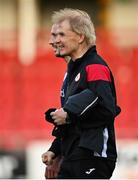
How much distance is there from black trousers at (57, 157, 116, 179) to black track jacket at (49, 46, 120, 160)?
2.1 inches

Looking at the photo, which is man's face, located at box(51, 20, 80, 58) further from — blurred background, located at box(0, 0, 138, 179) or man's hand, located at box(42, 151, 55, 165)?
blurred background, located at box(0, 0, 138, 179)

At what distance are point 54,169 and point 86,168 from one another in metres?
0.24

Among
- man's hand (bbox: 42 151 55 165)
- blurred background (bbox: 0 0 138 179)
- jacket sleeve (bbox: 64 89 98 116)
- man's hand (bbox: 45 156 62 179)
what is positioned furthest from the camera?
blurred background (bbox: 0 0 138 179)

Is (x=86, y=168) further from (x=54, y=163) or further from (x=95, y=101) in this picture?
(x=95, y=101)

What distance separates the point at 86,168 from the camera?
5.32 metres

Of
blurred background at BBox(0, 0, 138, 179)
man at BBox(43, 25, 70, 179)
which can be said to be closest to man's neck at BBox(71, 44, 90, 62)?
man at BBox(43, 25, 70, 179)

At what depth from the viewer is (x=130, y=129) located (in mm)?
13547

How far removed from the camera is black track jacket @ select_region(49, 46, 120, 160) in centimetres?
524

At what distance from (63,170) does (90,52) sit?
0.73 m

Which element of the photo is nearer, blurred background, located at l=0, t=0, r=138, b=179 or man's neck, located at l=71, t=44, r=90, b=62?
man's neck, located at l=71, t=44, r=90, b=62

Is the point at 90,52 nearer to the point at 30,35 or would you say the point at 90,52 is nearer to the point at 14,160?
the point at 14,160

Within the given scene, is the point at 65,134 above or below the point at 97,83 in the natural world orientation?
below

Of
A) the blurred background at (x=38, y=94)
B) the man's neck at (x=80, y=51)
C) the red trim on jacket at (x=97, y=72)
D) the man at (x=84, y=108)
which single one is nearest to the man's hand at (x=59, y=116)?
the man at (x=84, y=108)

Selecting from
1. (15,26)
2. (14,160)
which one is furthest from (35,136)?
(15,26)
